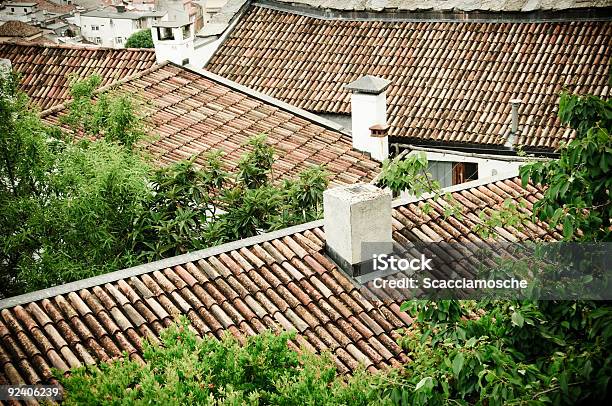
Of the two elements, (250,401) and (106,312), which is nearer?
(250,401)

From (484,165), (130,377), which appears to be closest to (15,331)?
(130,377)

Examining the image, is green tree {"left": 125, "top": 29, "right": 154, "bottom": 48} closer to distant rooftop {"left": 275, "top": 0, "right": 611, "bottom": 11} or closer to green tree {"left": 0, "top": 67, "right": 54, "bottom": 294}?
distant rooftop {"left": 275, "top": 0, "right": 611, "bottom": 11}

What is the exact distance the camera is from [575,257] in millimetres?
7734

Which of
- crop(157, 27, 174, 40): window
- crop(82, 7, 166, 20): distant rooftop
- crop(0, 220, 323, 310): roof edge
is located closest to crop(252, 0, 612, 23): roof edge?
crop(157, 27, 174, 40): window

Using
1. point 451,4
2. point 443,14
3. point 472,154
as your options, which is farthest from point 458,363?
point 451,4

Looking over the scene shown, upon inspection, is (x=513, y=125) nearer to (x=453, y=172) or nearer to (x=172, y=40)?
(x=453, y=172)

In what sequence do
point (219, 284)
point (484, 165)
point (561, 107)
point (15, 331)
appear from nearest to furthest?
point (561, 107)
point (15, 331)
point (219, 284)
point (484, 165)

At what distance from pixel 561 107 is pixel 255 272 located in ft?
13.1

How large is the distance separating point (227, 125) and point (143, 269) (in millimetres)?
6297

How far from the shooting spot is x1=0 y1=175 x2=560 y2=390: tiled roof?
8.55m

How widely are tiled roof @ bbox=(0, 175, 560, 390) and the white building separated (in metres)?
67.2

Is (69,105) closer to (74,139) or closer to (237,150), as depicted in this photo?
(74,139)

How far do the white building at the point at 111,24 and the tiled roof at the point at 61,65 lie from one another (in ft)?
183

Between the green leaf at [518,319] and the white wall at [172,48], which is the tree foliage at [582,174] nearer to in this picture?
the green leaf at [518,319]
